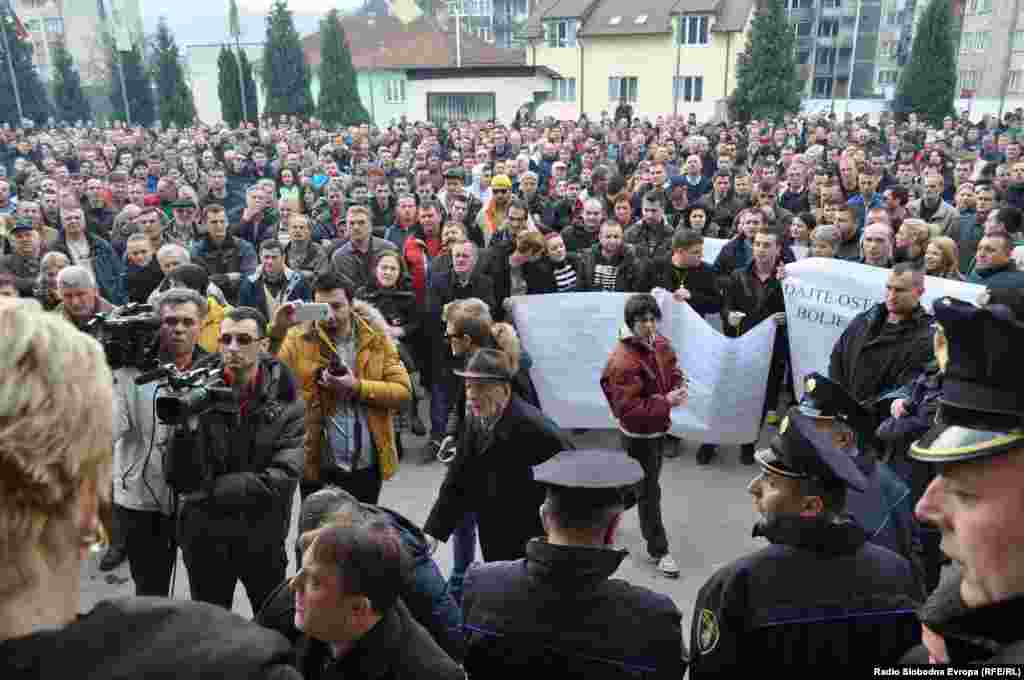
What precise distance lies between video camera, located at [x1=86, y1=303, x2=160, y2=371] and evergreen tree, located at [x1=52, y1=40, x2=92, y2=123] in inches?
1824

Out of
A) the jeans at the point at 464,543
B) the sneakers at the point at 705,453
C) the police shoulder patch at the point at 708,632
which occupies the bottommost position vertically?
the sneakers at the point at 705,453

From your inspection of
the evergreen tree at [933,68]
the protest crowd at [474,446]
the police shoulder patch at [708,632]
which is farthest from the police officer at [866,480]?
the evergreen tree at [933,68]

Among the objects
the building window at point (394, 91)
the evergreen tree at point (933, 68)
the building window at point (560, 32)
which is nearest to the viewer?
the evergreen tree at point (933, 68)

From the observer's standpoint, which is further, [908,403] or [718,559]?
[718,559]

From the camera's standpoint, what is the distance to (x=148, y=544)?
406 centimetres

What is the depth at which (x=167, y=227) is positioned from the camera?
904 centimetres

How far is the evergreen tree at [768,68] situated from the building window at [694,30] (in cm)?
618

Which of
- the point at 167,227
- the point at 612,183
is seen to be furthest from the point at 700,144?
the point at 167,227

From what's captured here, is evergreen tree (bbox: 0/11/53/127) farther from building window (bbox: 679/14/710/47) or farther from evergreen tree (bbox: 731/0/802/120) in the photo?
evergreen tree (bbox: 731/0/802/120)

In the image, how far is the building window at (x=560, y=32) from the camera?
55.2m

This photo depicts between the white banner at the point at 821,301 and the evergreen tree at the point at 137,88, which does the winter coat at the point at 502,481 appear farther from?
the evergreen tree at the point at 137,88

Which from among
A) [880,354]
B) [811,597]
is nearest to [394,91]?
[880,354]

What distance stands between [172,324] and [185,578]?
209 centimetres

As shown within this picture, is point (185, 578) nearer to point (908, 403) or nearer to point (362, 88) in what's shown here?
point (908, 403)
